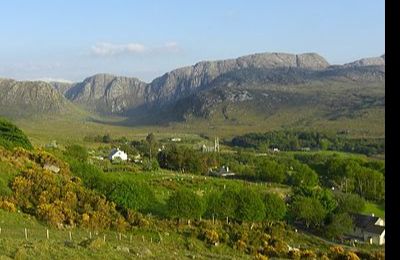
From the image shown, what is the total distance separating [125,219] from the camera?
41281mm

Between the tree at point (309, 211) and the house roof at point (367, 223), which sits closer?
the house roof at point (367, 223)

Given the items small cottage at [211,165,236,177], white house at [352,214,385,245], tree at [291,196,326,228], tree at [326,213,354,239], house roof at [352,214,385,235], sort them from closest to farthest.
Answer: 1. house roof at [352,214,385,235]
2. white house at [352,214,385,245]
3. tree at [326,213,354,239]
4. tree at [291,196,326,228]
5. small cottage at [211,165,236,177]

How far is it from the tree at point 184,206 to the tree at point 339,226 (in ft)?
50.1

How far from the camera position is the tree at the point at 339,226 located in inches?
2112

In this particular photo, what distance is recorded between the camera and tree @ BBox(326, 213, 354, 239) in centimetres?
5366

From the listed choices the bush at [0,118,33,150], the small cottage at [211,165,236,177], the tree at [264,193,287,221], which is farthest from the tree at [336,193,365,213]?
the bush at [0,118,33,150]

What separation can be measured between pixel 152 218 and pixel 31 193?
35.4ft

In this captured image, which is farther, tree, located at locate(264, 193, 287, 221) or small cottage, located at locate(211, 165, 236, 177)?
small cottage, located at locate(211, 165, 236, 177)

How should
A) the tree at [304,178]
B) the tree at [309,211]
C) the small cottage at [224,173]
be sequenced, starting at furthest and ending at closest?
the small cottage at [224,173] < the tree at [304,178] < the tree at [309,211]

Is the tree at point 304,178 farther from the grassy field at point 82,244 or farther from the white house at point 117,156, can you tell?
the grassy field at point 82,244

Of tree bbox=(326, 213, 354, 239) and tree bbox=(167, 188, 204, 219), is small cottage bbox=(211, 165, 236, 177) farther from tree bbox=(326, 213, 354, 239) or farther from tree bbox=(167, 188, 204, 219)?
tree bbox=(167, 188, 204, 219)

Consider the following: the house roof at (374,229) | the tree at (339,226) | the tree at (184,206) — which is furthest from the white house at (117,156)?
the house roof at (374,229)

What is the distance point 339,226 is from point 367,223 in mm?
3343
